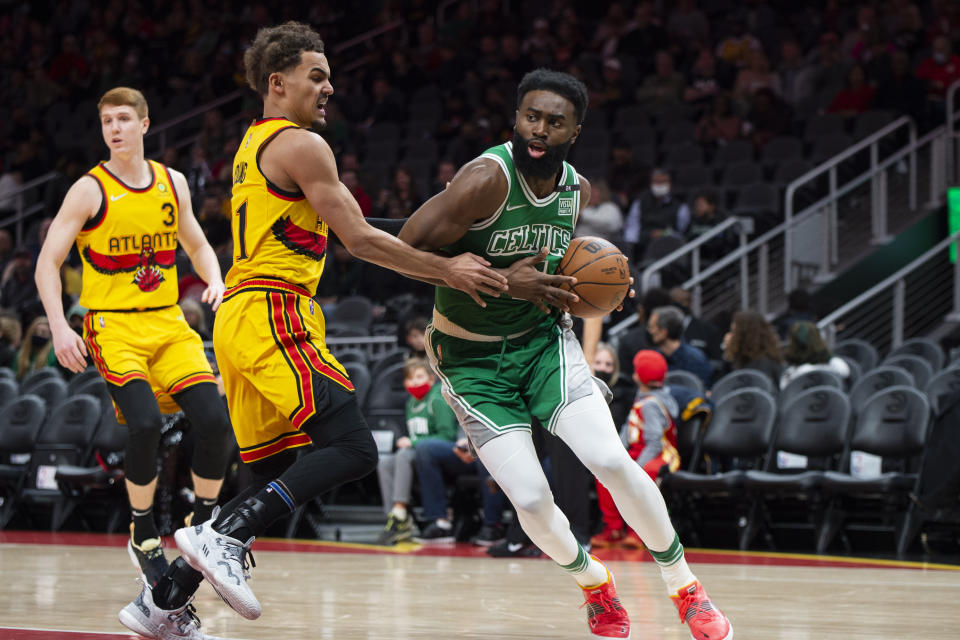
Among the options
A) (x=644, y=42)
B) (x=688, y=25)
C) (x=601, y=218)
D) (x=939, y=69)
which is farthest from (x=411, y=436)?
(x=688, y=25)

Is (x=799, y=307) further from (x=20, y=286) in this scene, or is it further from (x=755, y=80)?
(x=20, y=286)

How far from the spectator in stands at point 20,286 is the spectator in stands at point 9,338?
169cm

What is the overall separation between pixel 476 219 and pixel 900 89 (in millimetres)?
10270

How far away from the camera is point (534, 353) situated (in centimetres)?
430

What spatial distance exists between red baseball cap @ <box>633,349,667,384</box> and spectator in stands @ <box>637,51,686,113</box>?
6599 millimetres

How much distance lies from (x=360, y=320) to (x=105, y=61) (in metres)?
9.14

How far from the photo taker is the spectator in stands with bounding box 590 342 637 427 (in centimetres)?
830

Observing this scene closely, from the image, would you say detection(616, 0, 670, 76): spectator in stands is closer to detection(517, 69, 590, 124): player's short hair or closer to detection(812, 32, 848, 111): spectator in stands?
detection(812, 32, 848, 111): spectator in stands

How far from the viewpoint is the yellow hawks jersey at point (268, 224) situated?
4.12 metres

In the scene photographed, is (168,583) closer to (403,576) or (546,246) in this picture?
(546,246)

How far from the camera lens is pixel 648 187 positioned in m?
13.2

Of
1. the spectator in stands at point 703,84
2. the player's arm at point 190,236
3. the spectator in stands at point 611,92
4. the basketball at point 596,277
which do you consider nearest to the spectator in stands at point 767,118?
the spectator in stands at point 703,84

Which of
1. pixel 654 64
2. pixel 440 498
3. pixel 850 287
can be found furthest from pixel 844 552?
pixel 654 64

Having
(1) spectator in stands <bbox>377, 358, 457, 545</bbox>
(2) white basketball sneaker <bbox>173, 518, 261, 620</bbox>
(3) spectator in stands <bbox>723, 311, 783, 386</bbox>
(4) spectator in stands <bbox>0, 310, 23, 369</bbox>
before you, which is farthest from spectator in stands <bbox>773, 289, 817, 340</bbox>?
(2) white basketball sneaker <bbox>173, 518, 261, 620</bbox>
